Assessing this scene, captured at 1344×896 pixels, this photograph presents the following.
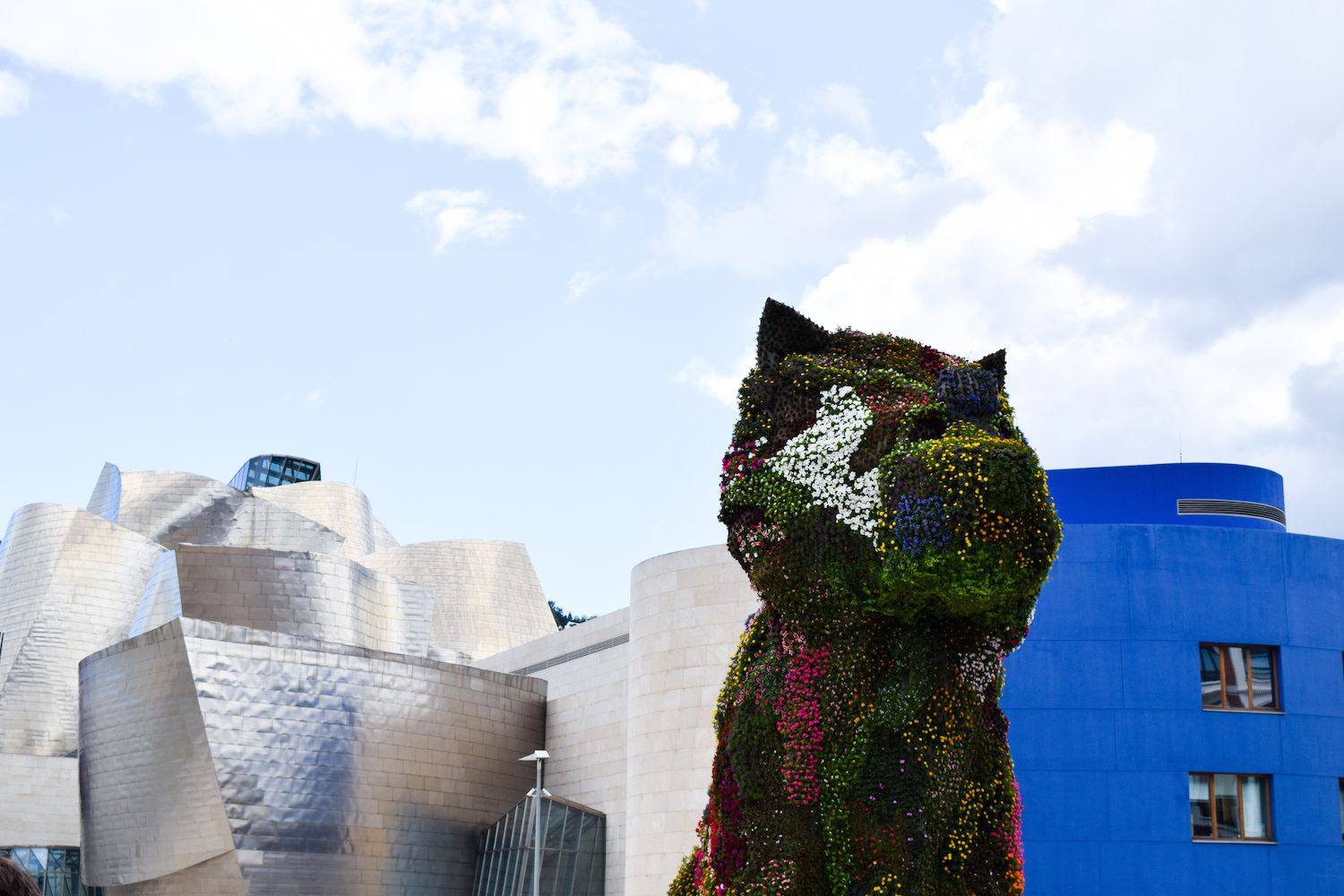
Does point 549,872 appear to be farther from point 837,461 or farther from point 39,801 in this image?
point 837,461

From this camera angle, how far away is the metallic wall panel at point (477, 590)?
5550 cm

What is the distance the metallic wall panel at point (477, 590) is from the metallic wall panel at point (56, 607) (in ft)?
33.4

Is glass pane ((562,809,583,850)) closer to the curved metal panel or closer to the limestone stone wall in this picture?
the limestone stone wall

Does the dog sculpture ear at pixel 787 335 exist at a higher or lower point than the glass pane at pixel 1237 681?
higher

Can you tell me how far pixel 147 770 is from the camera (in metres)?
33.0

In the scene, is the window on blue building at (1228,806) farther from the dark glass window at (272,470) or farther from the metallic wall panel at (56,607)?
the dark glass window at (272,470)

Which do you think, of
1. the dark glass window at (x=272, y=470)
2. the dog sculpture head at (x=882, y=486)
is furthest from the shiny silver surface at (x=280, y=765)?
the dark glass window at (x=272, y=470)

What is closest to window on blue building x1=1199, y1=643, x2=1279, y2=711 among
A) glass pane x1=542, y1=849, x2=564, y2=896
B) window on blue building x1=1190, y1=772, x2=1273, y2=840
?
window on blue building x1=1190, y1=772, x2=1273, y2=840

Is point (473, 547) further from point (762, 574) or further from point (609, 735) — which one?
point (762, 574)

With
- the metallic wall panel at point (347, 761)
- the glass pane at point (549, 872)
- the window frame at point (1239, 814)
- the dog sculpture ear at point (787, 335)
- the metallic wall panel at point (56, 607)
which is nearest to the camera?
the dog sculpture ear at point (787, 335)

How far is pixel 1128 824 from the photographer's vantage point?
2450cm

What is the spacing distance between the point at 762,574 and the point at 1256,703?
17499 mm

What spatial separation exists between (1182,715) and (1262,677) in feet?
6.01

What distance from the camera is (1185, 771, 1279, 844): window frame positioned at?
24656 mm
